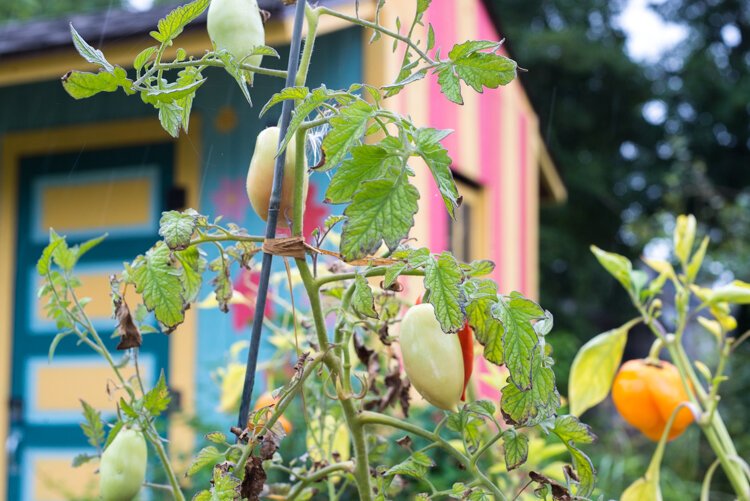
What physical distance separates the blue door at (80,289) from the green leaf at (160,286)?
2.35m

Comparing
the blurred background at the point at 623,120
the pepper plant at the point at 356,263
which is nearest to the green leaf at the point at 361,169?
the pepper plant at the point at 356,263

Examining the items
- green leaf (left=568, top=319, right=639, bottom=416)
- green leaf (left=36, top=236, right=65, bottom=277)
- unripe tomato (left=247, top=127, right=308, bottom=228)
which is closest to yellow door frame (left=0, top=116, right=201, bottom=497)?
green leaf (left=568, top=319, right=639, bottom=416)

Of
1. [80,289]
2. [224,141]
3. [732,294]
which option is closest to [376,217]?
[732,294]

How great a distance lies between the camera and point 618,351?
0.78 meters

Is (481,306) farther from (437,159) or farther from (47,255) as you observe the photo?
(47,255)

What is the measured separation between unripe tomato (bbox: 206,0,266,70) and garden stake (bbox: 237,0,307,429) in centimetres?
3

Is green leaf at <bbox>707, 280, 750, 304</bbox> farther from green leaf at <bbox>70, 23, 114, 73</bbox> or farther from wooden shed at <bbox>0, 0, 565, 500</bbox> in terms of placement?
wooden shed at <bbox>0, 0, 565, 500</bbox>

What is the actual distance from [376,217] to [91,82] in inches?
7.1

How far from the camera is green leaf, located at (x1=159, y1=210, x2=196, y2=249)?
0.45 meters

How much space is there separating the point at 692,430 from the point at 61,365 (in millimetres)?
3134

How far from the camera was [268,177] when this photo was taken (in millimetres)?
502

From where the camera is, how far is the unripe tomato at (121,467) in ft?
1.72

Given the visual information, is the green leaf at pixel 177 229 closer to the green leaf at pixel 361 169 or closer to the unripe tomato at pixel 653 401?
the green leaf at pixel 361 169

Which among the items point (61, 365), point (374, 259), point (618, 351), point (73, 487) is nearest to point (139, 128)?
point (61, 365)
